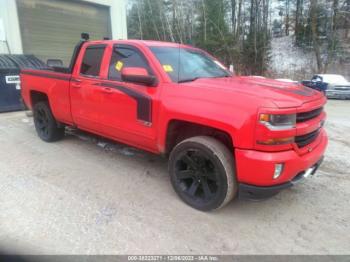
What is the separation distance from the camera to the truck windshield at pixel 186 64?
3694 millimetres

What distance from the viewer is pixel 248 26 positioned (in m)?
25.6

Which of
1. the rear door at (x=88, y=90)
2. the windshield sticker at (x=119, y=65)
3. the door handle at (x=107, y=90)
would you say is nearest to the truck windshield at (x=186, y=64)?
the windshield sticker at (x=119, y=65)

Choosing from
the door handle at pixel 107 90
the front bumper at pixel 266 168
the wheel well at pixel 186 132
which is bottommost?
the front bumper at pixel 266 168

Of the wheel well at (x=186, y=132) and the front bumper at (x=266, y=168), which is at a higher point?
the wheel well at (x=186, y=132)

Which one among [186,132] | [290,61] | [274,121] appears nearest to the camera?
[274,121]

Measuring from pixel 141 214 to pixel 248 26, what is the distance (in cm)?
2535

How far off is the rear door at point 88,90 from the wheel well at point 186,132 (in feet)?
4.18

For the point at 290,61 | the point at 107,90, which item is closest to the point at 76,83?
the point at 107,90

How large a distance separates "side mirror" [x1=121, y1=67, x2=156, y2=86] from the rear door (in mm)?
837

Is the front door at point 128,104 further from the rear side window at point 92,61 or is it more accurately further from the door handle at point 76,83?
the door handle at point 76,83

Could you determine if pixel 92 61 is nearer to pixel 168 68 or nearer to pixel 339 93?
pixel 168 68

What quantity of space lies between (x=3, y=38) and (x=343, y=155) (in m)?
10.3

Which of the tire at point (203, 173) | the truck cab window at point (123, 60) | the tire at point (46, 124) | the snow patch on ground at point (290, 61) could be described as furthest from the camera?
the snow patch on ground at point (290, 61)

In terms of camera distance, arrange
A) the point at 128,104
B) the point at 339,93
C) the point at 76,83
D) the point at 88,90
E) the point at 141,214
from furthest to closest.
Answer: the point at 339,93, the point at 76,83, the point at 88,90, the point at 128,104, the point at 141,214
